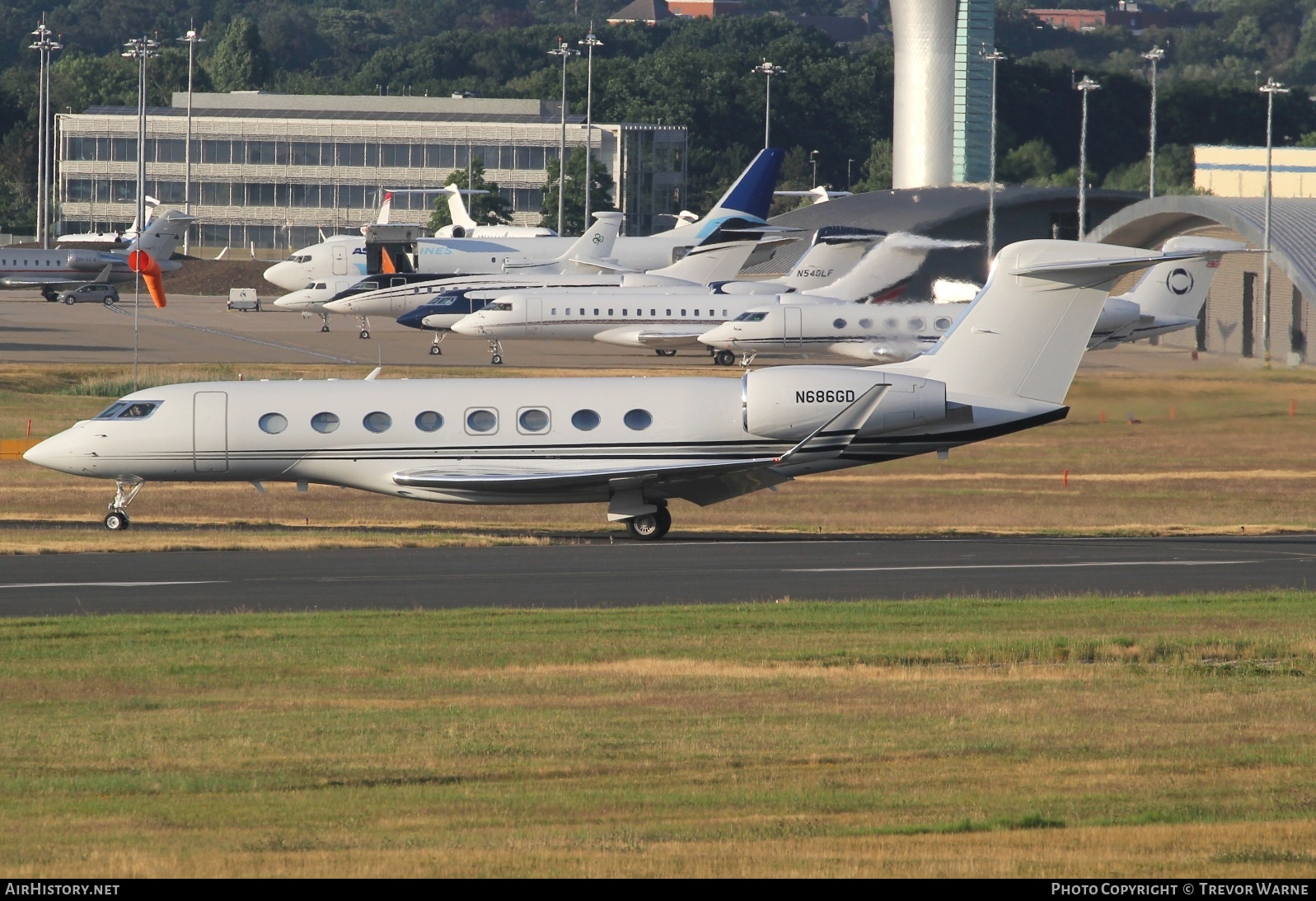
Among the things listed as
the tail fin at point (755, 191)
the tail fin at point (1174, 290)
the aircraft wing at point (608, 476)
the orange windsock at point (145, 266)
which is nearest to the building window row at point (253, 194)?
the tail fin at point (755, 191)

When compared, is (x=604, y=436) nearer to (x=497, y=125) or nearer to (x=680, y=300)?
(x=680, y=300)

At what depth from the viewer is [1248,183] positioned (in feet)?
368

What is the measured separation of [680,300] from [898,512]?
3228 centimetres

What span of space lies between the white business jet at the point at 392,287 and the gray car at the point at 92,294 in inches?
521

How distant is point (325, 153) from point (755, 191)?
79207mm

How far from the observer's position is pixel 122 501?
95.6 ft

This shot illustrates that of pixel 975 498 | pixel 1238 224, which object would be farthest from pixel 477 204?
pixel 975 498

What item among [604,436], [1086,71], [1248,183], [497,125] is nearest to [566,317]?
[604,436]

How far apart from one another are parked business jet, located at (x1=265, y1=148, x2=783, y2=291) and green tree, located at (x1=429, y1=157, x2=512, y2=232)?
39.4 metres

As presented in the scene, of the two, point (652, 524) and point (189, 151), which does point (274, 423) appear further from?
point (189, 151)

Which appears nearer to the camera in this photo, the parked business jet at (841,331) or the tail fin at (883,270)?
the parked business jet at (841,331)

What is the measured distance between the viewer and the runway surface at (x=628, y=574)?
842 inches

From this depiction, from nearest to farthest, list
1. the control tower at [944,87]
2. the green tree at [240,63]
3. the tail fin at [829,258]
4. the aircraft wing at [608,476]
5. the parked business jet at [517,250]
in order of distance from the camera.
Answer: the aircraft wing at [608,476]
the tail fin at [829,258]
the parked business jet at [517,250]
the control tower at [944,87]
the green tree at [240,63]

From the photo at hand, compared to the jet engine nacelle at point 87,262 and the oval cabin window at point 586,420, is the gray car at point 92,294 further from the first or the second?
the oval cabin window at point 586,420
